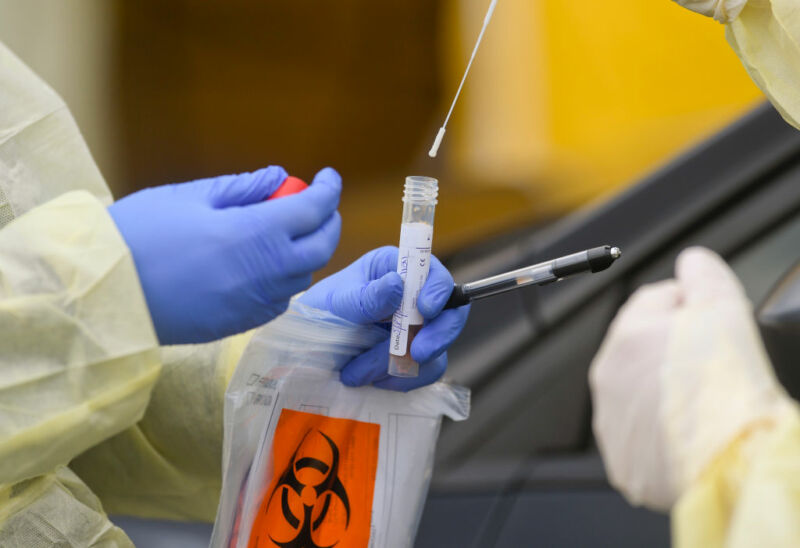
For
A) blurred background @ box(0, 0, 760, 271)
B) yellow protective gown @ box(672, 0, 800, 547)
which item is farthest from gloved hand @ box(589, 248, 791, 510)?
blurred background @ box(0, 0, 760, 271)

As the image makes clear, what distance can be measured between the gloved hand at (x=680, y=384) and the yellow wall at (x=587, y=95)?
0.97 meters

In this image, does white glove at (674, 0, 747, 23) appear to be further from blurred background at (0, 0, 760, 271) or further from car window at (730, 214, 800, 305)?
blurred background at (0, 0, 760, 271)

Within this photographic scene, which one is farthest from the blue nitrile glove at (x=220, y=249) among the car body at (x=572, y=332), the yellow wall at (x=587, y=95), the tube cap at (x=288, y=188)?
the yellow wall at (x=587, y=95)

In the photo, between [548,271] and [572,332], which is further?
[572,332]

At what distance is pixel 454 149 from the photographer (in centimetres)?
204

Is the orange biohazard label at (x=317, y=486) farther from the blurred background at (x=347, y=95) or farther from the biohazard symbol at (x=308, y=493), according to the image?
the blurred background at (x=347, y=95)

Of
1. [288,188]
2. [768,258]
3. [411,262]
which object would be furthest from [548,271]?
[768,258]

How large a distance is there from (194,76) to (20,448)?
2262mm

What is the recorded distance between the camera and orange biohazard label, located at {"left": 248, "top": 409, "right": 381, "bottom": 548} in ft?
2.29

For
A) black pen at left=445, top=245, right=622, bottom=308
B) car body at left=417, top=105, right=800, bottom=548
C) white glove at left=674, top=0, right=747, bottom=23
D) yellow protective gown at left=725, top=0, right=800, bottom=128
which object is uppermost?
white glove at left=674, top=0, right=747, bottom=23

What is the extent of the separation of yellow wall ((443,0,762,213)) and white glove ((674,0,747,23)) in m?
0.62

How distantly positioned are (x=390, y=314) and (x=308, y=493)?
198 millimetres

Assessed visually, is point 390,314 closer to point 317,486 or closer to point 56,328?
point 317,486

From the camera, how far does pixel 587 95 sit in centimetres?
163
